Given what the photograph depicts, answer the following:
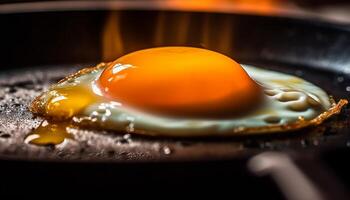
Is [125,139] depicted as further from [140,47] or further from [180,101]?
[140,47]

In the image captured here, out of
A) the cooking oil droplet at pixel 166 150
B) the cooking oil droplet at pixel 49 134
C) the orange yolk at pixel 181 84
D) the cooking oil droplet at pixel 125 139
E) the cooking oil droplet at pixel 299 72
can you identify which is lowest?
the cooking oil droplet at pixel 166 150

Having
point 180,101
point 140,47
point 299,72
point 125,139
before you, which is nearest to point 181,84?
point 180,101

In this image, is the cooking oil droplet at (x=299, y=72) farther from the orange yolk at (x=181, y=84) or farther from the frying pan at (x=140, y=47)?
the orange yolk at (x=181, y=84)

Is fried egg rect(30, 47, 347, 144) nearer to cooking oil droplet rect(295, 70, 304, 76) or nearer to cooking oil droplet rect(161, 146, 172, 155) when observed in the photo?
cooking oil droplet rect(161, 146, 172, 155)

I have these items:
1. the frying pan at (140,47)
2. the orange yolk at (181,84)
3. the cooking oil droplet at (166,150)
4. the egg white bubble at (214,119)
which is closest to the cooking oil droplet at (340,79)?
the frying pan at (140,47)

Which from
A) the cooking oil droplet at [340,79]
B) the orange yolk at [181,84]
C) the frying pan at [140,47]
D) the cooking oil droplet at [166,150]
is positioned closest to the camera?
the frying pan at [140,47]

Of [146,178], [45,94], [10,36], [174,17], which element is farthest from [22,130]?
[174,17]
